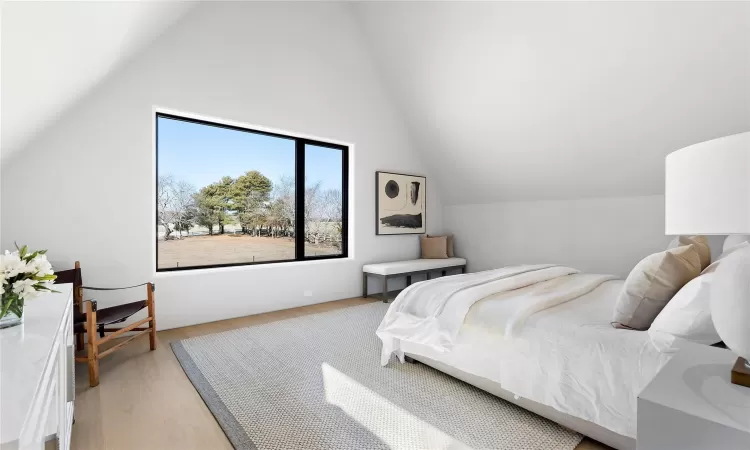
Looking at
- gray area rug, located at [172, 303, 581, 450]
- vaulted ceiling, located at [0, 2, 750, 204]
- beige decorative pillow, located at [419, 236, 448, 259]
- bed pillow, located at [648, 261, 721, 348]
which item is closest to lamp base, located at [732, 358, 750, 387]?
bed pillow, located at [648, 261, 721, 348]

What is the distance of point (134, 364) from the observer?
249cm

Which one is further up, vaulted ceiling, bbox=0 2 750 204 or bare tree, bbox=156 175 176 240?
vaulted ceiling, bbox=0 2 750 204

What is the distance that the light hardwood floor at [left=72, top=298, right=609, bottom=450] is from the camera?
5.35ft

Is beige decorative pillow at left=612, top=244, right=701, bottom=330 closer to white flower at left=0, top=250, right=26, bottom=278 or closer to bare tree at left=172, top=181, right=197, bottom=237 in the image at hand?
white flower at left=0, top=250, right=26, bottom=278

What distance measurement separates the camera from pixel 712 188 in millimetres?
824

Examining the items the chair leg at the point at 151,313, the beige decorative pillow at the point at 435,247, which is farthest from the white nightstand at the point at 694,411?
the beige decorative pillow at the point at 435,247

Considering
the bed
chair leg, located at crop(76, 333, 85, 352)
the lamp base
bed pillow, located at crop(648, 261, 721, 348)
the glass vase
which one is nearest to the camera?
the lamp base

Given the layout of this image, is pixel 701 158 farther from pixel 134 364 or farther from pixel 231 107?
pixel 231 107

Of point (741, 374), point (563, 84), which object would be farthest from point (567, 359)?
point (563, 84)

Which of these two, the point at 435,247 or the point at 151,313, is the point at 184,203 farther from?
the point at 435,247

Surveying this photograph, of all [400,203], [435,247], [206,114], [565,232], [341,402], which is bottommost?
[341,402]

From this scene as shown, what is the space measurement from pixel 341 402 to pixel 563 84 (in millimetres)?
3471

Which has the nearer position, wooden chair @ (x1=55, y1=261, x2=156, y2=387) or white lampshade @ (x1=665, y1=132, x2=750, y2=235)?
white lampshade @ (x1=665, y1=132, x2=750, y2=235)

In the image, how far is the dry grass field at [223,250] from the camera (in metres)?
3.45
